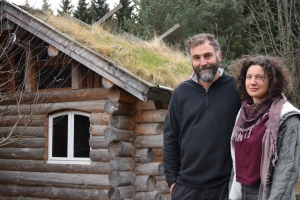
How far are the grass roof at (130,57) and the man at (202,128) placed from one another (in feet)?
11.7

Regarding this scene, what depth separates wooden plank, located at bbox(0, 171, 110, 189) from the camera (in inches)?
298

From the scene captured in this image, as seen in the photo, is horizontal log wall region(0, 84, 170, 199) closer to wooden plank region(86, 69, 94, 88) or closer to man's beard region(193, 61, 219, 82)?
wooden plank region(86, 69, 94, 88)

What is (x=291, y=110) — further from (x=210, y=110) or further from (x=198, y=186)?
(x=198, y=186)

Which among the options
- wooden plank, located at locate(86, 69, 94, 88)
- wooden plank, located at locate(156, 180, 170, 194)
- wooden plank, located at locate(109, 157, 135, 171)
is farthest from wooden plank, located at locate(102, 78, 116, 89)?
wooden plank, located at locate(156, 180, 170, 194)

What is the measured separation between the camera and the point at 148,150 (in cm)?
768

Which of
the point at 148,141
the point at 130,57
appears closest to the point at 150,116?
the point at 148,141

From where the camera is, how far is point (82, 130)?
8.05m

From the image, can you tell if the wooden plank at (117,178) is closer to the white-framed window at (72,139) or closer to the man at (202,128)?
the white-framed window at (72,139)

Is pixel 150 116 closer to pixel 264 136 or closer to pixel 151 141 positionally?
pixel 151 141

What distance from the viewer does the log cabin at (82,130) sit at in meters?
7.33

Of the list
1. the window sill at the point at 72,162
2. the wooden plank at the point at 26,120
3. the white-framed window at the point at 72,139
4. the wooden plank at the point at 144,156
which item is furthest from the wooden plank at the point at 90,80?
the wooden plank at the point at 144,156

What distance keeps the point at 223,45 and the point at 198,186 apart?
17297 mm

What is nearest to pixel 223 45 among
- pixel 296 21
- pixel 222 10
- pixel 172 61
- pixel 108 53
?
pixel 222 10

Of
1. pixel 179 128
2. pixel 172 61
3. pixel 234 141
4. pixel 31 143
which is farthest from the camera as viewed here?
pixel 172 61
